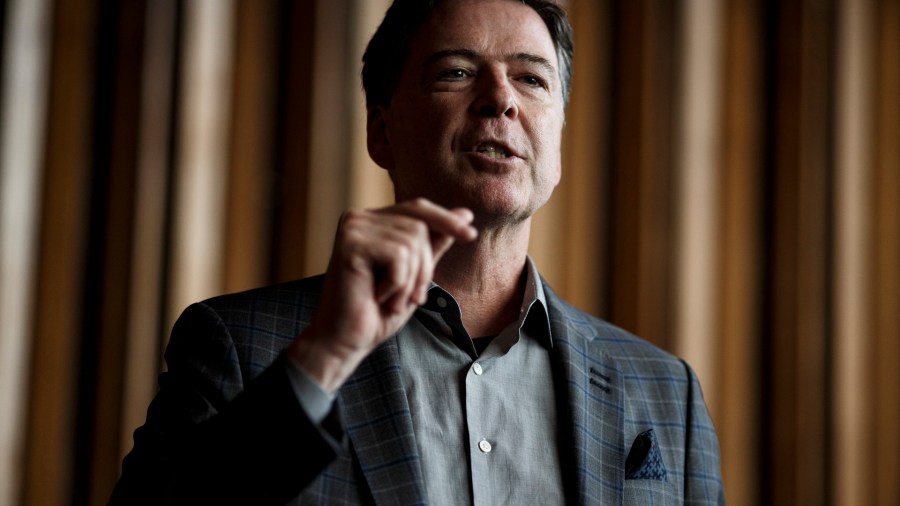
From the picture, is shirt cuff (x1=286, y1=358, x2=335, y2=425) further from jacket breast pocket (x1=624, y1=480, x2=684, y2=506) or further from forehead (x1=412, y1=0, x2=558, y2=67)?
forehead (x1=412, y1=0, x2=558, y2=67)

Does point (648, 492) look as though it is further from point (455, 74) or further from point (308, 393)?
point (455, 74)

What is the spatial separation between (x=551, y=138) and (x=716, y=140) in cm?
142

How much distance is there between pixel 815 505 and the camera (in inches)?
121

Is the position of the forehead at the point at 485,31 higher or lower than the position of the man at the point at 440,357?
higher

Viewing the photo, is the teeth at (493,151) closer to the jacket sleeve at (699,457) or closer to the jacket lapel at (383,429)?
the jacket lapel at (383,429)

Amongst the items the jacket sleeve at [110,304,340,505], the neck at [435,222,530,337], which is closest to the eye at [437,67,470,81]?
the neck at [435,222,530,337]

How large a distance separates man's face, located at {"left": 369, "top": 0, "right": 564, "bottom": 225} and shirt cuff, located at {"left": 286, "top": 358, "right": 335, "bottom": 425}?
61 centimetres

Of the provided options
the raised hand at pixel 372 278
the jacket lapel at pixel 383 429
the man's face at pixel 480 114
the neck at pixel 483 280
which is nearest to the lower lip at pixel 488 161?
the man's face at pixel 480 114

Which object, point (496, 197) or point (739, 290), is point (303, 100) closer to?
point (496, 197)

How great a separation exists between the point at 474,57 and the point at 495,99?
0.14 meters

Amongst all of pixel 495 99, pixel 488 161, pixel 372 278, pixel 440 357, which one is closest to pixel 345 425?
pixel 440 357

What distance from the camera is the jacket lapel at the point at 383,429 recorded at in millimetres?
1548

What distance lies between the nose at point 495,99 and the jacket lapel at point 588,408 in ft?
1.34

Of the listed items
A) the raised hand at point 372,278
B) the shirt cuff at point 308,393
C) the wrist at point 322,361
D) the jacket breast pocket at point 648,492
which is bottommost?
the jacket breast pocket at point 648,492
